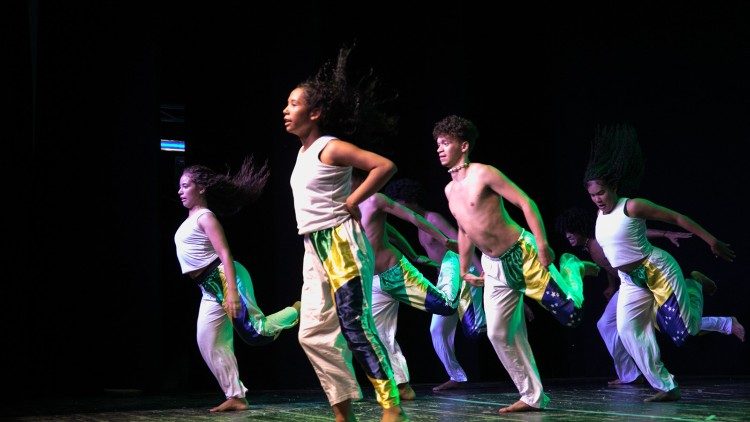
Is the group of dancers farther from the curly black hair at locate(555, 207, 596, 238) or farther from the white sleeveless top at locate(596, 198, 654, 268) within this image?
the curly black hair at locate(555, 207, 596, 238)

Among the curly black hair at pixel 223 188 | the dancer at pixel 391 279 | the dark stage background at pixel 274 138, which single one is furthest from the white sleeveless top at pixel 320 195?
the dark stage background at pixel 274 138

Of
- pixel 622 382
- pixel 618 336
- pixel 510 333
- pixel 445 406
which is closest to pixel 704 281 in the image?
pixel 618 336

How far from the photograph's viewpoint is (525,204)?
4.68m

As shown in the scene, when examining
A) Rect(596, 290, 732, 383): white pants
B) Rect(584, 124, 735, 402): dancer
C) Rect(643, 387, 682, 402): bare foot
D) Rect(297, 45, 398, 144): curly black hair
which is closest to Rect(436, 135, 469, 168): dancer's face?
Rect(297, 45, 398, 144): curly black hair

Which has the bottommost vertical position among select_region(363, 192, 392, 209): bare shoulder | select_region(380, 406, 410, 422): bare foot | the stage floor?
the stage floor

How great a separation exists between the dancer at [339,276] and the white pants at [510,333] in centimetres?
140

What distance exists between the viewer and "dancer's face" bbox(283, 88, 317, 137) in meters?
3.89

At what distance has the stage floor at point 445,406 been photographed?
4418 millimetres

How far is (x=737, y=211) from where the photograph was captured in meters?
8.18

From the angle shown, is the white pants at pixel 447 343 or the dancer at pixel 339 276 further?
the white pants at pixel 447 343

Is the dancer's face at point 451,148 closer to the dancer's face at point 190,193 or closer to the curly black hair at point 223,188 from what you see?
the curly black hair at point 223,188

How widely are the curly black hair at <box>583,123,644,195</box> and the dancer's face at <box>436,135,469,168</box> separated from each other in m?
1.19

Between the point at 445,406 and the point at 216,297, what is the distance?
58.0 inches

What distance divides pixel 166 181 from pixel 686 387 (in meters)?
4.10
